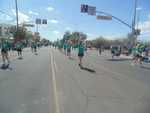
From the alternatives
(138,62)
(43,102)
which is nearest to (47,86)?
(43,102)

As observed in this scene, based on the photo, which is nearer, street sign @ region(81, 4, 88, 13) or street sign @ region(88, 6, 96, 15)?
street sign @ region(81, 4, 88, 13)

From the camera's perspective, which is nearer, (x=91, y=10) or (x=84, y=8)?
(x=84, y=8)

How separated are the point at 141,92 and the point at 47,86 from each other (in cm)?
384

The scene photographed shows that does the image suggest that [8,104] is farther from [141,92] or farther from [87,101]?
[141,92]

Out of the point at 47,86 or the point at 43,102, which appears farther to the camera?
the point at 47,86

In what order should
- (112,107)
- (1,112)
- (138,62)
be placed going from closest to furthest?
1. (1,112)
2. (112,107)
3. (138,62)

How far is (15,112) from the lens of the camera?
20.6ft

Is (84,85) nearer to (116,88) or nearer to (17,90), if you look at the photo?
(116,88)

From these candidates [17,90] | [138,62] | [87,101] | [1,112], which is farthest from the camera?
[138,62]

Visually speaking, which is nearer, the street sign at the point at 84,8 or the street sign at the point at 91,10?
the street sign at the point at 84,8

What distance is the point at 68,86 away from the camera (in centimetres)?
1020

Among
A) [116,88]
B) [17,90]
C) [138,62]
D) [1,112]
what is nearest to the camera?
[1,112]

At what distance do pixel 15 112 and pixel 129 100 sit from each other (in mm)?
3751

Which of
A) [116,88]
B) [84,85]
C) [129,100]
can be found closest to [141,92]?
[116,88]
